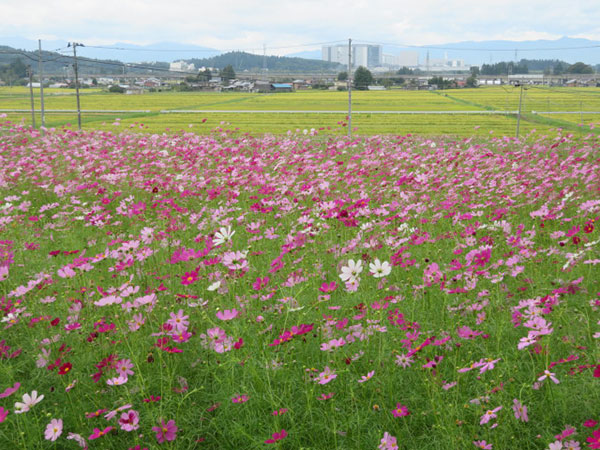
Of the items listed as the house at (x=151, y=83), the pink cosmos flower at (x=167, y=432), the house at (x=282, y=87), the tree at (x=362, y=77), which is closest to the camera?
Answer: the pink cosmos flower at (x=167, y=432)

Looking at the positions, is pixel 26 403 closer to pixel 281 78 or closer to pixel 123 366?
pixel 123 366

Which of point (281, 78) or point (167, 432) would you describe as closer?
point (167, 432)

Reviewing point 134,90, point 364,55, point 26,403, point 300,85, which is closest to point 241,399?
point 26,403

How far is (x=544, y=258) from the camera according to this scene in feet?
10.6

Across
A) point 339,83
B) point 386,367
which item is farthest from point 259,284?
point 339,83

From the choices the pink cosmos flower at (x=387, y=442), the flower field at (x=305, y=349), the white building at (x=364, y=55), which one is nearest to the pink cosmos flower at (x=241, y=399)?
the flower field at (x=305, y=349)

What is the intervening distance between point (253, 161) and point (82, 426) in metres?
4.55

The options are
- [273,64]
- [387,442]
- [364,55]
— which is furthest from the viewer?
A: [364,55]

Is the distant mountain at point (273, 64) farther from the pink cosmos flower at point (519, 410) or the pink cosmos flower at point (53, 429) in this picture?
the pink cosmos flower at point (53, 429)

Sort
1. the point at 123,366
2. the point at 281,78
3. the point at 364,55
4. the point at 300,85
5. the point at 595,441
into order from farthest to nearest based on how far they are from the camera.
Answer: the point at 364,55 < the point at 300,85 < the point at 281,78 < the point at 123,366 < the point at 595,441

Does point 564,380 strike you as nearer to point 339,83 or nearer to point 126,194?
point 126,194

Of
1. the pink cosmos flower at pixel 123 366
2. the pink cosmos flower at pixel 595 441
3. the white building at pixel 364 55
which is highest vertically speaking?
the white building at pixel 364 55

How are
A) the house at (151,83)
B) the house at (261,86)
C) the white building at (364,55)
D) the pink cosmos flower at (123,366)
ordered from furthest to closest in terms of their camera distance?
the white building at (364,55) < the house at (151,83) < the house at (261,86) < the pink cosmos flower at (123,366)

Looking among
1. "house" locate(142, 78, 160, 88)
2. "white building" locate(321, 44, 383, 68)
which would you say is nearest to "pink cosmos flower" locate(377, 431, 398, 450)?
"white building" locate(321, 44, 383, 68)
